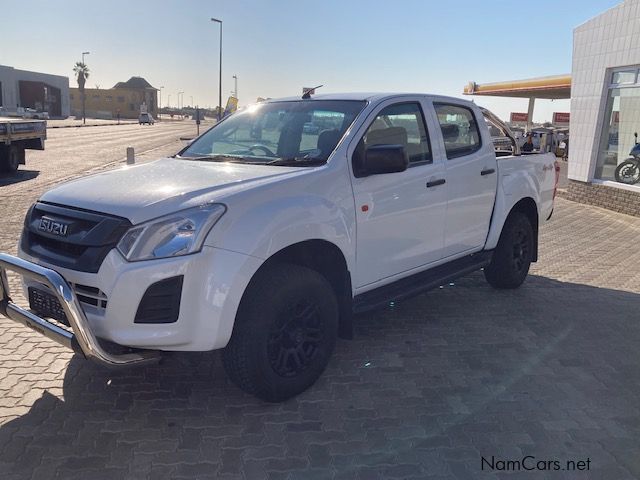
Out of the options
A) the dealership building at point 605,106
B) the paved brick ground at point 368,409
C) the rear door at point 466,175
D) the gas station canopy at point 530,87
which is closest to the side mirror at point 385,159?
the rear door at point 466,175

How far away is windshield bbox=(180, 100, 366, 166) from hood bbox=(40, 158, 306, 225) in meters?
0.25

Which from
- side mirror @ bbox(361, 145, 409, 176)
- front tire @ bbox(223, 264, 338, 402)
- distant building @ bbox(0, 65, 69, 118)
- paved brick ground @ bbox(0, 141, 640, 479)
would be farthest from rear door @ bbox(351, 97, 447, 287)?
distant building @ bbox(0, 65, 69, 118)

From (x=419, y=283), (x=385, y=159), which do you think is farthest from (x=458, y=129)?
(x=385, y=159)

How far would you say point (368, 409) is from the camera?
3475 millimetres

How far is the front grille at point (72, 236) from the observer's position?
2881mm

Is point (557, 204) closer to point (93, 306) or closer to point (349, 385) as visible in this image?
point (349, 385)

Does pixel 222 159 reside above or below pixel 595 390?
above

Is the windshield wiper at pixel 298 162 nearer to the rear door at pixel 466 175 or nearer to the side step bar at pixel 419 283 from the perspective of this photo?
the side step bar at pixel 419 283

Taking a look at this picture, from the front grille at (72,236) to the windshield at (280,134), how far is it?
4.23 feet

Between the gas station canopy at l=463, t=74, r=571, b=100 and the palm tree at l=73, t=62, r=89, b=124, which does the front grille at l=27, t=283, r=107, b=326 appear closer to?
the gas station canopy at l=463, t=74, r=571, b=100

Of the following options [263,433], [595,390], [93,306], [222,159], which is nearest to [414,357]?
[595,390]

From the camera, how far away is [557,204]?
12.4m

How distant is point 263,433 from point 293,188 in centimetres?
144

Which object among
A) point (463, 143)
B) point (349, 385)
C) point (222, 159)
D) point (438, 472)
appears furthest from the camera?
point (463, 143)
